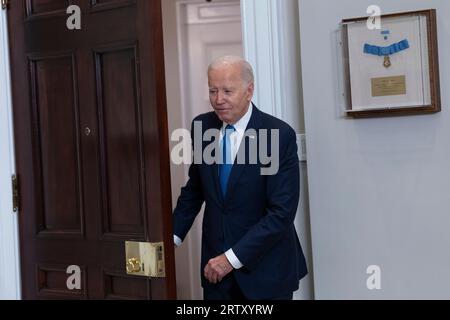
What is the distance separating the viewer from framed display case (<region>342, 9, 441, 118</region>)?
111 inches

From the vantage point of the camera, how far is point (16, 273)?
3027 millimetres

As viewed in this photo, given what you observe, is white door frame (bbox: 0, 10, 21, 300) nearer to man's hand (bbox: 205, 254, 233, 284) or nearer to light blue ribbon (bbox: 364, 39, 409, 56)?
man's hand (bbox: 205, 254, 233, 284)

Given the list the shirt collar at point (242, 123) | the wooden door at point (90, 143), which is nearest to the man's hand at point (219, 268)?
the wooden door at point (90, 143)

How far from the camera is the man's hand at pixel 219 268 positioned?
2512 mm

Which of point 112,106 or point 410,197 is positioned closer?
point 112,106

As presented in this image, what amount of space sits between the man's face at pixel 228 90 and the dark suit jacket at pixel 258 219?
0.09m

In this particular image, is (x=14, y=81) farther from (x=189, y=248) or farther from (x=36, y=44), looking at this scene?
(x=189, y=248)

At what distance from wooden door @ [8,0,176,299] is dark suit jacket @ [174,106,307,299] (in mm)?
185

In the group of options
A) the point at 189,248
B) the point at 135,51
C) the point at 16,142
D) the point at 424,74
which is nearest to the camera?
the point at 135,51

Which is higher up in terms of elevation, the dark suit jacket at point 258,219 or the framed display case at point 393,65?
the framed display case at point 393,65

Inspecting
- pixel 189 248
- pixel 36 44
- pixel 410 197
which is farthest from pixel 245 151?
pixel 189 248

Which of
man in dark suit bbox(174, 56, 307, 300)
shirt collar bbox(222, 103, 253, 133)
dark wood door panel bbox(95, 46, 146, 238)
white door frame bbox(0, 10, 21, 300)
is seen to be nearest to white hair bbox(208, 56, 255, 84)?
man in dark suit bbox(174, 56, 307, 300)

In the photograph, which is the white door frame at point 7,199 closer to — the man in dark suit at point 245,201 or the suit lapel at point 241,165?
the man in dark suit at point 245,201

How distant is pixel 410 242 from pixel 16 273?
1.57 meters
